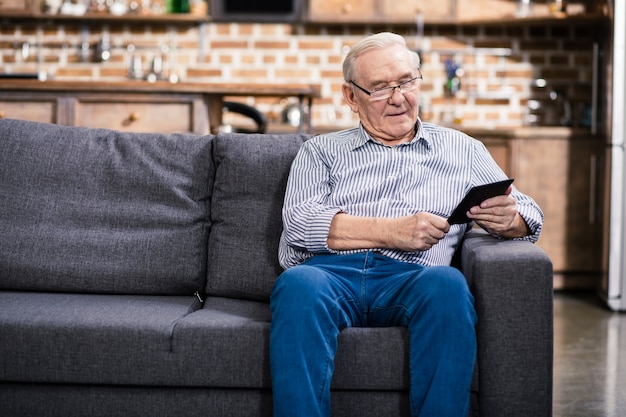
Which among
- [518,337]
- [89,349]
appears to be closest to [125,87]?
[89,349]

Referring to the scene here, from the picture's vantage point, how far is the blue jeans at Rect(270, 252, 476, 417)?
181cm

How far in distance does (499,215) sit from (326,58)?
3.52 meters

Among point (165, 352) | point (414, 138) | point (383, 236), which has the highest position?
point (414, 138)

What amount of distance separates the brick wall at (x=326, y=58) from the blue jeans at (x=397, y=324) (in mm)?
3436

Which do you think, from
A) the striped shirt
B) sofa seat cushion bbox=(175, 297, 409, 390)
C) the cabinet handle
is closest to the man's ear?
the striped shirt

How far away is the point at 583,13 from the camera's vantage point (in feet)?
16.5

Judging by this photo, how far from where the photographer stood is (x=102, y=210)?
8.22ft

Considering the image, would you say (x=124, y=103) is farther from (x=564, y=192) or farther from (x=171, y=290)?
(x=564, y=192)

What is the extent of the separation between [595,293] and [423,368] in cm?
318

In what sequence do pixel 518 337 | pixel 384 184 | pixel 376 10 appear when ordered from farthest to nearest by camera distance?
pixel 376 10 → pixel 384 184 → pixel 518 337

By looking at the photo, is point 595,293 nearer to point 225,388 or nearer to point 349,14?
point 349,14

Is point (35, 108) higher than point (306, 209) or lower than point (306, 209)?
higher

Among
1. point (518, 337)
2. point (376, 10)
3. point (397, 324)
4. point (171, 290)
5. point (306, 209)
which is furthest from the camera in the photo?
point (376, 10)

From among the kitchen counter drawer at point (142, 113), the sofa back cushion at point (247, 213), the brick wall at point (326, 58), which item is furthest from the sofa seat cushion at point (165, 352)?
the brick wall at point (326, 58)
